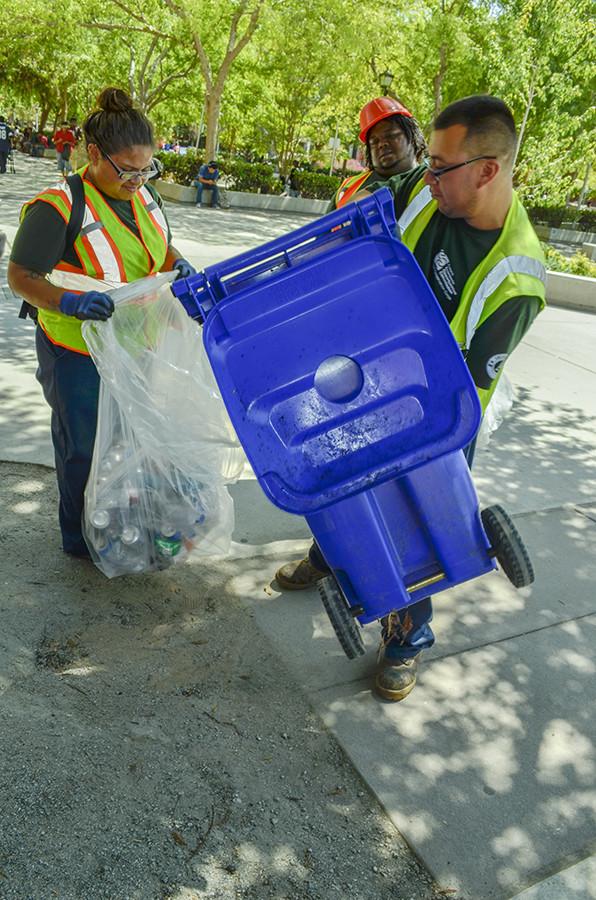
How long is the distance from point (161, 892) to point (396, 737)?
2.76 ft

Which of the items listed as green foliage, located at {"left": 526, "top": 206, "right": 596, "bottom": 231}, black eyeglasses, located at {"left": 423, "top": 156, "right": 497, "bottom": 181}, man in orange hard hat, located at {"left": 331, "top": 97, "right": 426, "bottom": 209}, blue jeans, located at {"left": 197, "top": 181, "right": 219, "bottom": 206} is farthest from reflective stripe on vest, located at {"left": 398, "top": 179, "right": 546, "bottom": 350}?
green foliage, located at {"left": 526, "top": 206, "right": 596, "bottom": 231}

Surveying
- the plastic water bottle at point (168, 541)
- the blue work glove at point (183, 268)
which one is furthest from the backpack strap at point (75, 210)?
the plastic water bottle at point (168, 541)

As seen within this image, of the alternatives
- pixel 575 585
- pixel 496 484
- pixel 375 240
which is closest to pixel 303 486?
pixel 375 240

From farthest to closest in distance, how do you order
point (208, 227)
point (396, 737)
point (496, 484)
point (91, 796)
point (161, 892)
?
point (208, 227) < point (496, 484) < point (396, 737) < point (91, 796) < point (161, 892)

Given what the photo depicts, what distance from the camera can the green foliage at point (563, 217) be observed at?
69.6ft

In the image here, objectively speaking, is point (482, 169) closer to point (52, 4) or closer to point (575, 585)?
point (575, 585)

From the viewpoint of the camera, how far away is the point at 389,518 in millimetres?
2088

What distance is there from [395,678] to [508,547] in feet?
2.13

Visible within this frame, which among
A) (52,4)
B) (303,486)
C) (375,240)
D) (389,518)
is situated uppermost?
(52,4)

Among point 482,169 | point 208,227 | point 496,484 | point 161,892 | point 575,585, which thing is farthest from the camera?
point 208,227

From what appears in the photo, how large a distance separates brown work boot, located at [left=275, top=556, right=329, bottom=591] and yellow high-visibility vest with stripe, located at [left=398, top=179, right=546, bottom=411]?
41.2 inches

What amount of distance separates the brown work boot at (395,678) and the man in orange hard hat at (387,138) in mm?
1991

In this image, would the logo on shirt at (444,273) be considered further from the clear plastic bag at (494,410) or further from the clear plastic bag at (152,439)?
the clear plastic bag at (152,439)

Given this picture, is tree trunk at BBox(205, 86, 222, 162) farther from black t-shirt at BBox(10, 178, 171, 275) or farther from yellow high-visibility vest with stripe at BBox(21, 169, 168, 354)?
black t-shirt at BBox(10, 178, 171, 275)
